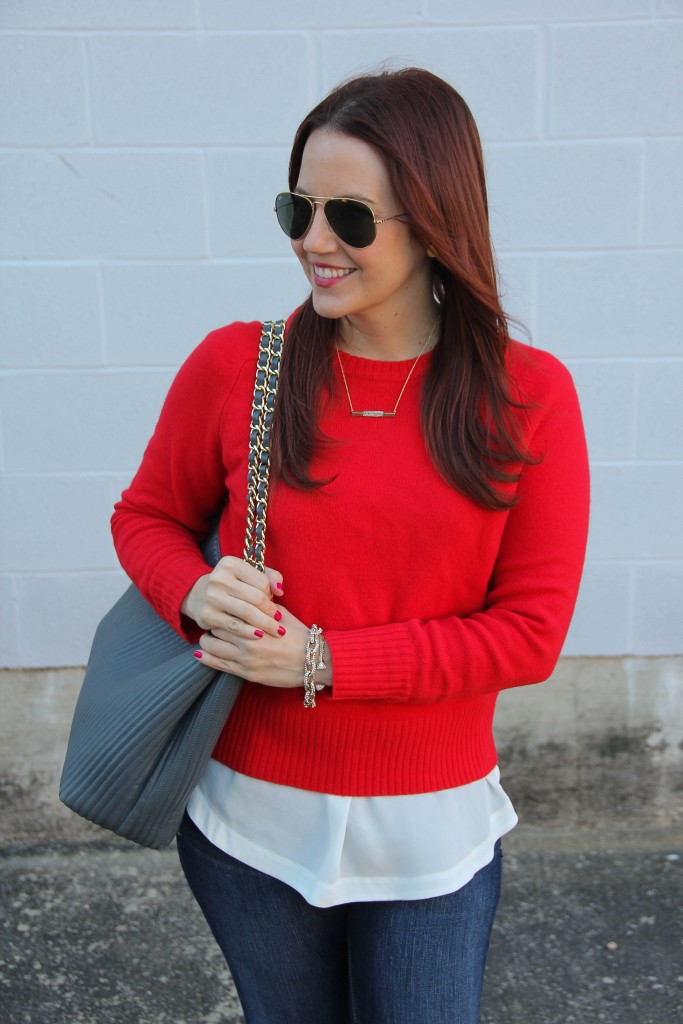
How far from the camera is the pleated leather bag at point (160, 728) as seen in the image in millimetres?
1477

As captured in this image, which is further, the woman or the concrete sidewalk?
the concrete sidewalk

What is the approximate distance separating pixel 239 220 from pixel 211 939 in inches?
80.5

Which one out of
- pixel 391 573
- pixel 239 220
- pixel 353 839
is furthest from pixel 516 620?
pixel 239 220

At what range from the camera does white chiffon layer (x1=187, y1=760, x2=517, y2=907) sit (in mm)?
1490

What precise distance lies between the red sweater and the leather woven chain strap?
0.06ft

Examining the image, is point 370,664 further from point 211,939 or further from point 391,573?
point 211,939

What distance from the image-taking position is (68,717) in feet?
10.4

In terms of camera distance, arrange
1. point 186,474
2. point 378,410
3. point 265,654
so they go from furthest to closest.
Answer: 1. point 186,474
2. point 378,410
3. point 265,654

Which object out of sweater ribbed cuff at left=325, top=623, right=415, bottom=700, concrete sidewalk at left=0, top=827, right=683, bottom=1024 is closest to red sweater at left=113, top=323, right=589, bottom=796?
sweater ribbed cuff at left=325, top=623, right=415, bottom=700

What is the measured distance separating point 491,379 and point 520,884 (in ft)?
6.76

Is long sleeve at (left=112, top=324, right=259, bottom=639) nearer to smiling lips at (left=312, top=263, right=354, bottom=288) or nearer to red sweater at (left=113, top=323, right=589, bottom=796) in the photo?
red sweater at (left=113, top=323, right=589, bottom=796)

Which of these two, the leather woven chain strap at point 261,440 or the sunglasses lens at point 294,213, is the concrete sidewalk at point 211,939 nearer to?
the leather woven chain strap at point 261,440

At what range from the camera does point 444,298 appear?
1.59m

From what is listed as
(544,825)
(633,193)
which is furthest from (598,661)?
(633,193)
